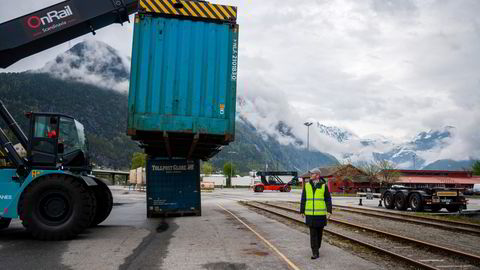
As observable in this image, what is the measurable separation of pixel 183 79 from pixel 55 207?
4.44 meters

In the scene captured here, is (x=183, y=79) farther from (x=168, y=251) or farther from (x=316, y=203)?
(x=316, y=203)

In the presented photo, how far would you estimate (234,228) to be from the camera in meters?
12.9

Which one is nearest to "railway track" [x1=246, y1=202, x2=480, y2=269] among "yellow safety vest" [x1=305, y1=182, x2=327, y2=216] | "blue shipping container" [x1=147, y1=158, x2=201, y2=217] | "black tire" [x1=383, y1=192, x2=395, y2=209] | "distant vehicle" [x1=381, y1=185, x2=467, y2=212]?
"yellow safety vest" [x1=305, y1=182, x2=327, y2=216]

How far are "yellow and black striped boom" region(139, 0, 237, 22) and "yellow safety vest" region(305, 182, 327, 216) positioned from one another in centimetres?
485

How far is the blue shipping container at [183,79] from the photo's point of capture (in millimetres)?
9727

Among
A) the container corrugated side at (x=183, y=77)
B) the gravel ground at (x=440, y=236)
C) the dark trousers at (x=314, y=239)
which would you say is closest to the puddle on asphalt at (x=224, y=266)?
the dark trousers at (x=314, y=239)

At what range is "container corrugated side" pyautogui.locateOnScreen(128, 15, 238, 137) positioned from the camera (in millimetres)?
9727

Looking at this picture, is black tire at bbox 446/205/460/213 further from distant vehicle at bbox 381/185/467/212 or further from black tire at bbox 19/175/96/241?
black tire at bbox 19/175/96/241

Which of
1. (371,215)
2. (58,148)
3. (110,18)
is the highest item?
(110,18)

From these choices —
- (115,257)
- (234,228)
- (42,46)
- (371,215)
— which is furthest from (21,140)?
(371,215)

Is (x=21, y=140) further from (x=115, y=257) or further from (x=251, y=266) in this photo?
(x=251, y=266)

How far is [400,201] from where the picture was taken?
901 inches

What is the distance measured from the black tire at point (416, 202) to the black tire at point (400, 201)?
1.15 feet

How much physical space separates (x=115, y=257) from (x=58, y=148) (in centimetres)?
395
